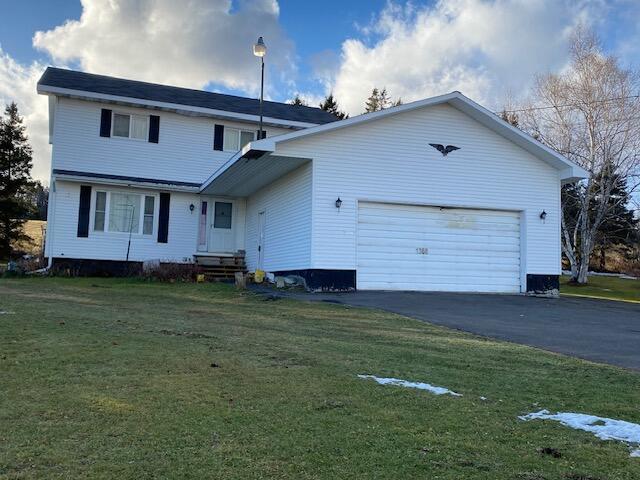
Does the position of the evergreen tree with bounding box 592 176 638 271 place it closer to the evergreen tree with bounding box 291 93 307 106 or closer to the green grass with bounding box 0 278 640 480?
the green grass with bounding box 0 278 640 480

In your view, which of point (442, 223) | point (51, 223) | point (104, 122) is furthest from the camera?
point (104, 122)

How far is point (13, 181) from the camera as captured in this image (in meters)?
32.3

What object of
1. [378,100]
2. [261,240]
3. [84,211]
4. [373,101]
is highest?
[378,100]

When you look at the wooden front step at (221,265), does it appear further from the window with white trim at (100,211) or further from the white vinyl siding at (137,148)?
the window with white trim at (100,211)

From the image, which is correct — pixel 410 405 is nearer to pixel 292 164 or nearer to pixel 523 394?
pixel 523 394

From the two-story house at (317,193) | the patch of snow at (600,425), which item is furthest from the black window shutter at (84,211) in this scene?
the patch of snow at (600,425)

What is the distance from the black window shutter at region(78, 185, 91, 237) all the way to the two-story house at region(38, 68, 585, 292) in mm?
47

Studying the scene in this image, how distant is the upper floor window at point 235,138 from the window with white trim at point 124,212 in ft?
11.6

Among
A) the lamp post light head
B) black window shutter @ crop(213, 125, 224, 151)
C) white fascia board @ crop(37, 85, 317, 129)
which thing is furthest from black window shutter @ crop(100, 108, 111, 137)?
the lamp post light head

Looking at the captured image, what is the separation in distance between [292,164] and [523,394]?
11.1 metres

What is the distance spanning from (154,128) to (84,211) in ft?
12.7

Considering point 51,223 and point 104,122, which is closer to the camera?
point 51,223

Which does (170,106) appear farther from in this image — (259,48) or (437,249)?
(437,249)

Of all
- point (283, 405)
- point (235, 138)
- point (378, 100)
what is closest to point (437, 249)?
point (235, 138)
